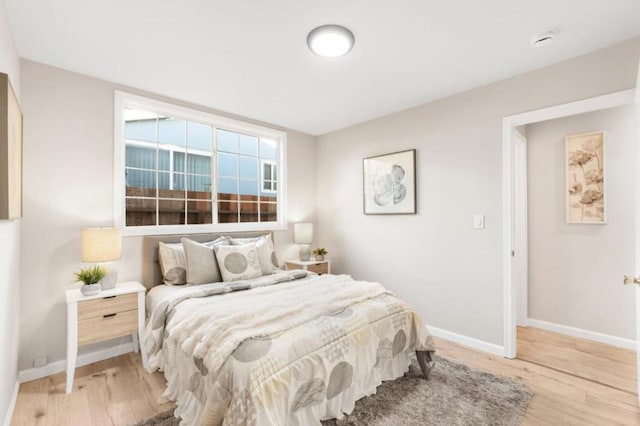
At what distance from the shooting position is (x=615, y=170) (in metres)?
2.98

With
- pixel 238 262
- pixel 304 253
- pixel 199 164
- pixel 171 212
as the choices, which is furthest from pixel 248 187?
pixel 238 262

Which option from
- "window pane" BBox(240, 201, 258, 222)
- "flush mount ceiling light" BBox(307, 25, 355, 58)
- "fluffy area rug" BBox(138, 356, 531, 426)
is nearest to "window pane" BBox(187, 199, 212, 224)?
"window pane" BBox(240, 201, 258, 222)

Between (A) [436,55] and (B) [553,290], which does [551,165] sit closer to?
(B) [553,290]

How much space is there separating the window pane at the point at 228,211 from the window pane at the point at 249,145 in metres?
0.68

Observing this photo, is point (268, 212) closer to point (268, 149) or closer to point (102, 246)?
point (268, 149)

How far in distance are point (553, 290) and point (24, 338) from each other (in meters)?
→ 4.94

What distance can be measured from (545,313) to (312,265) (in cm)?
269

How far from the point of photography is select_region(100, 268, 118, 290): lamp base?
2.48 metres

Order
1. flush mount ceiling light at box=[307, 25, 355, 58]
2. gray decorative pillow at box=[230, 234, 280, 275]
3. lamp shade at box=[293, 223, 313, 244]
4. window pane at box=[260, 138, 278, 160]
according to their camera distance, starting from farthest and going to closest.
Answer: window pane at box=[260, 138, 278, 160] < lamp shade at box=[293, 223, 313, 244] < gray decorative pillow at box=[230, 234, 280, 275] < flush mount ceiling light at box=[307, 25, 355, 58]

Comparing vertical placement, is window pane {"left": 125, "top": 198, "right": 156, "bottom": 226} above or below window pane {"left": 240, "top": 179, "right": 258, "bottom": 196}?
below

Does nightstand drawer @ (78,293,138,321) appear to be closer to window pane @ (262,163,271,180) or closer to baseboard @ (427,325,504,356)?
window pane @ (262,163,271,180)

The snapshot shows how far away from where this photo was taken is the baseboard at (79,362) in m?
2.34

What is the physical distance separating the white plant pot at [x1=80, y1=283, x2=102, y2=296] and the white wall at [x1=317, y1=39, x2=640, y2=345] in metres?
2.75

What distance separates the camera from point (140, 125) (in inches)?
122
